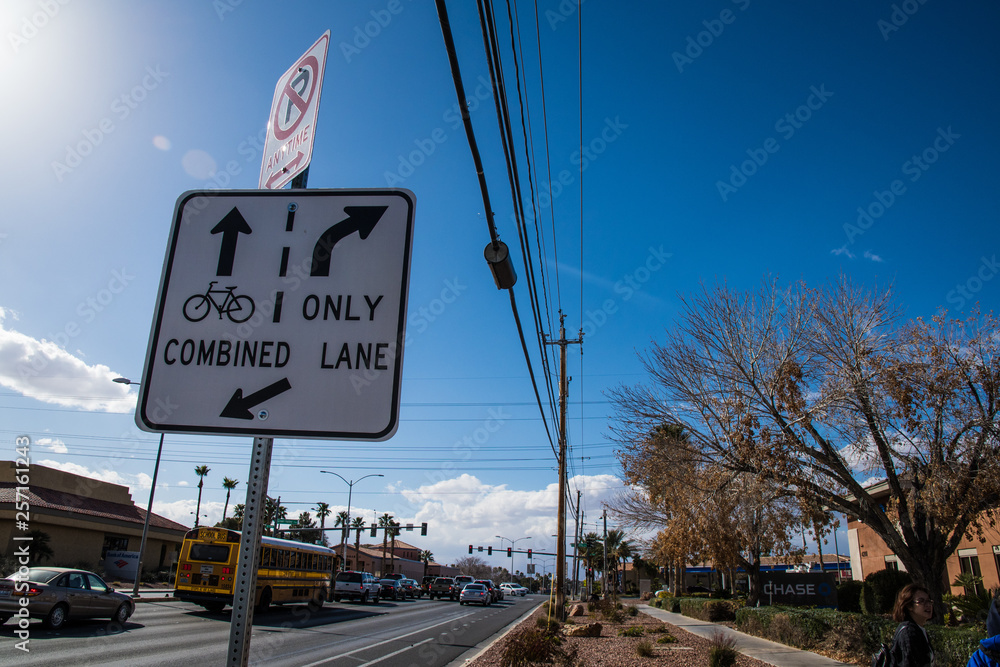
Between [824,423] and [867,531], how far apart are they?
20774 millimetres

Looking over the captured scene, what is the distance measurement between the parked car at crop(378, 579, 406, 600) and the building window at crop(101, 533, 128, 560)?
1551cm

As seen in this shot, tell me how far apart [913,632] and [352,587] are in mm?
36020

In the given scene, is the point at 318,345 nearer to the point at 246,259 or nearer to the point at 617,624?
the point at 246,259

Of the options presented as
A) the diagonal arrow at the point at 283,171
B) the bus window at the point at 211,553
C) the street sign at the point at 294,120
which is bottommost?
the bus window at the point at 211,553

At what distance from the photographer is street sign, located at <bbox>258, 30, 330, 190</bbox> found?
2010 millimetres

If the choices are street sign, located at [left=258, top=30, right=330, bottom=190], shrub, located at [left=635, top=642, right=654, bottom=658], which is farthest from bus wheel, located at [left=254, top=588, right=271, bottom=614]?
street sign, located at [left=258, top=30, right=330, bottom=190]

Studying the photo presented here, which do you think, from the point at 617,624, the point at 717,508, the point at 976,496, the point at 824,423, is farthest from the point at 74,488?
the point at 976,496

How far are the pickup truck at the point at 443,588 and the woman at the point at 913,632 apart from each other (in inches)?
1845

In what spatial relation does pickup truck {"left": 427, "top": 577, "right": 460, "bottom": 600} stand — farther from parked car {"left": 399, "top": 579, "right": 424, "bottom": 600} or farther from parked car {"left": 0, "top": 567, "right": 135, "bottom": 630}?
parked car {"left": 0, "top": 567, "right": 135, "bottom": 630}

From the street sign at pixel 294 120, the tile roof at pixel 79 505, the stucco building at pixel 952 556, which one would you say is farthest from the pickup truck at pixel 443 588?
the street sign at pixel 294 120

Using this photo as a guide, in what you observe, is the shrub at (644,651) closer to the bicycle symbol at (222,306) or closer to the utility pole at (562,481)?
the utility pole at (562,481)

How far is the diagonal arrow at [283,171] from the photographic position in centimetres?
200

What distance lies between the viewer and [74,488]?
116ft

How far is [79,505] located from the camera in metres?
33.8
